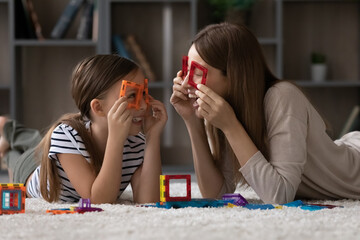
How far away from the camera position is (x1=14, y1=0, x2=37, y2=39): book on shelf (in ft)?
10.2

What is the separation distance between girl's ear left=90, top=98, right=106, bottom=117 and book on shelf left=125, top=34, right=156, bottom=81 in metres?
1.61

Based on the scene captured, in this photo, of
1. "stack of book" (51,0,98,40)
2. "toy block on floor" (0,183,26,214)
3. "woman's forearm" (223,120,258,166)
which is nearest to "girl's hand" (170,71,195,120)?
"woman's forearm" (223,120,258,166)

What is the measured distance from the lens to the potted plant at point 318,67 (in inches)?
127

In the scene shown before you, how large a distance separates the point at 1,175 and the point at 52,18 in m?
1.00

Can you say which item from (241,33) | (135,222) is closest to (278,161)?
(241,33)

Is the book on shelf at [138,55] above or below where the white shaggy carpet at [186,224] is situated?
above

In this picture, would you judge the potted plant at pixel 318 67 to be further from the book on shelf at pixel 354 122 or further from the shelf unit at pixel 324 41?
the book on shelf at pixel 354 122

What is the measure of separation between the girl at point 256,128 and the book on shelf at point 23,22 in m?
1.80

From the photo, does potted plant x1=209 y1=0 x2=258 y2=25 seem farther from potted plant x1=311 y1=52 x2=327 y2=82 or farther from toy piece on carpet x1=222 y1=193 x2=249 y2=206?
toy piece on carpet x1=222 y1=193 x2=249 y2=206

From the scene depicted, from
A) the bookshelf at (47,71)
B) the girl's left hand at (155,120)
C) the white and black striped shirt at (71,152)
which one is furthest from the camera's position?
the bookshelf at (47,71)

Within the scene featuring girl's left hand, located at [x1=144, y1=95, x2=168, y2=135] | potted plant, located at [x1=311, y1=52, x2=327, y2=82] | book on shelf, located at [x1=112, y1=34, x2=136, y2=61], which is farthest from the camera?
potted plant, located at [x1=311, y1=52, x2=327, y2=82]

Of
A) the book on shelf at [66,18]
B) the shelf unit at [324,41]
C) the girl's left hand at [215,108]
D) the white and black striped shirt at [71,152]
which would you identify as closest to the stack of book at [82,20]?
the book on shelf at [66,18]

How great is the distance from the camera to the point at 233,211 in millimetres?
1242

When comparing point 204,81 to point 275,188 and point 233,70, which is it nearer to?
point 233,70
